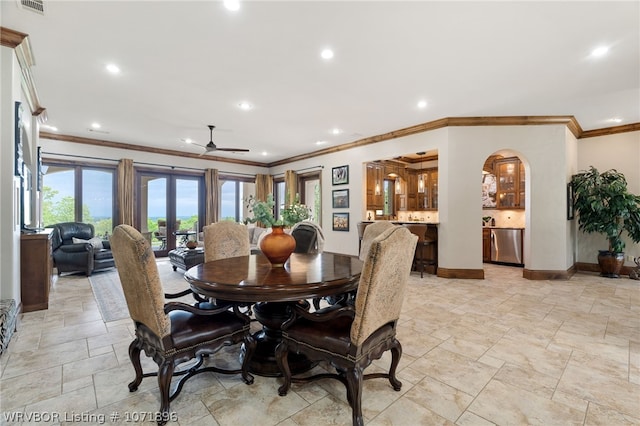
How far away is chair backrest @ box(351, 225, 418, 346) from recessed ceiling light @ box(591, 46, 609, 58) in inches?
124

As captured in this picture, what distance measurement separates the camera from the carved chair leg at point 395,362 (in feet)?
6.29

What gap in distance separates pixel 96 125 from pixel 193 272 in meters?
5.34

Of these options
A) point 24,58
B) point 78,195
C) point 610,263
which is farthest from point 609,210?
point 78,195

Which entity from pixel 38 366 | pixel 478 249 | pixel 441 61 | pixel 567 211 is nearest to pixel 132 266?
pixel 38 366

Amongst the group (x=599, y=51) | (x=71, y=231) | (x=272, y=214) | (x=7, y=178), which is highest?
(x=599, y=51)

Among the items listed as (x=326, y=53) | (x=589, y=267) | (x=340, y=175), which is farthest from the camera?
(x=340, y=175)

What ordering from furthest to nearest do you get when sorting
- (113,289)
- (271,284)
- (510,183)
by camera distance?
(510,183), (113,289), (271,284)

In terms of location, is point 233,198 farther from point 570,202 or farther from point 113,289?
point 570,202

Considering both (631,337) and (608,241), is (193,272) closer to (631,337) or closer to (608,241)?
(631,337)

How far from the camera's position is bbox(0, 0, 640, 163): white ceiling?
2.48 metres

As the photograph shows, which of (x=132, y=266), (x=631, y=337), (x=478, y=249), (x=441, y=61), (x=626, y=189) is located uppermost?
(x=441, y=61)

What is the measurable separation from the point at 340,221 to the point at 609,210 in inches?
198

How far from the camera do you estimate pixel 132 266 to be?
1.64 metres

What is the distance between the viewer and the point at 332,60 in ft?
10.6
